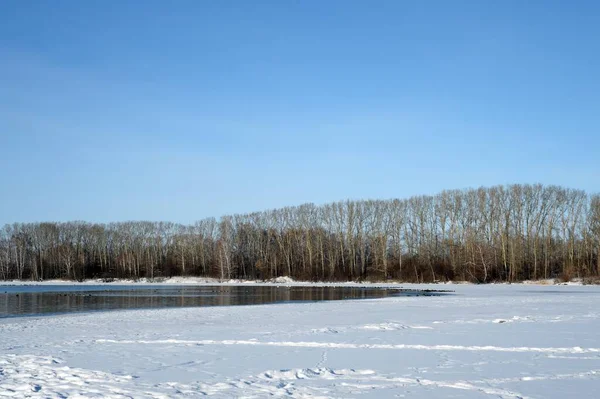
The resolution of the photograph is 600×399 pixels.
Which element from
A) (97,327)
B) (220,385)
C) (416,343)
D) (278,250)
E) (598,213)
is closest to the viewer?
(220,385)

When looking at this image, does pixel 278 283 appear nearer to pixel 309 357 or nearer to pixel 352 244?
pixel 352 244

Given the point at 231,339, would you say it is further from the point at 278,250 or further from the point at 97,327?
the point at 278,250

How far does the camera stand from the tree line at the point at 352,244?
64375mm

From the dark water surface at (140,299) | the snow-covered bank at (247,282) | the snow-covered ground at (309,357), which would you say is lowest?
the snow-covered bank at (247,282)

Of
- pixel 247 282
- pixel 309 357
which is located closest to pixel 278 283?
pixel 247 282

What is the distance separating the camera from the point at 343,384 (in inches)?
340

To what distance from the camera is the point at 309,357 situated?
11289 millimetres

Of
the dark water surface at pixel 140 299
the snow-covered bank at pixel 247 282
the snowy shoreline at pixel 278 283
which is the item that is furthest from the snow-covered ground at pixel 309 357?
the snow-covered bank at pixel 247 282

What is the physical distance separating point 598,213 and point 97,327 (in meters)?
64.6

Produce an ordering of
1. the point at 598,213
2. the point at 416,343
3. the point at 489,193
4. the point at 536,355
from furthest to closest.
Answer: the point at 489,193 < the point at 598,213 < the point at 416,343 < the point at 536,355

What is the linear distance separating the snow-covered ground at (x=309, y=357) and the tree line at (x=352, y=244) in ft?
149

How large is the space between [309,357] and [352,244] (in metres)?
65.9

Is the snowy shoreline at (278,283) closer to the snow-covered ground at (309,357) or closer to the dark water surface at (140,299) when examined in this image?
the dark water surface at (140,299)

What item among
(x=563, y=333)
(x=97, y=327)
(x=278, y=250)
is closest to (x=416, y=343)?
(x=563, y=333)
